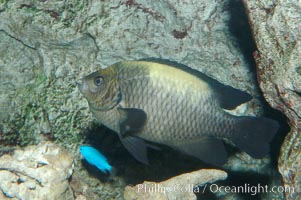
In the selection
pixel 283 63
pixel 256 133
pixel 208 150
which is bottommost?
pixel 208 150

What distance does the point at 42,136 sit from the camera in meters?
3.62

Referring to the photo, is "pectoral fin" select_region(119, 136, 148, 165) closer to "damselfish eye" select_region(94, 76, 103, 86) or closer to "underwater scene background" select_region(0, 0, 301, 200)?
"underwater scene background" select_region(0, 0, 301, 200)

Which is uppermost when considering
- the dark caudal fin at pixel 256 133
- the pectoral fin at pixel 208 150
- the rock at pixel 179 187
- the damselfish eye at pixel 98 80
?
the dark caudal fin at pixel 256 133

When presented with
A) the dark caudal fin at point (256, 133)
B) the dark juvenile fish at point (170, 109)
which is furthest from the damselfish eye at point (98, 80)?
the dark caudal fin at point (256, 133)

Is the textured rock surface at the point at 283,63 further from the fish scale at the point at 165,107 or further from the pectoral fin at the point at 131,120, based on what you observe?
the pectoral fin at the point at 131,120

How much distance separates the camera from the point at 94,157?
350 centimetres

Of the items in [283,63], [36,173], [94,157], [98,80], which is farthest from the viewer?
[94,157]

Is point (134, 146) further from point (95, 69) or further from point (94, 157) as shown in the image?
point (95, 69)

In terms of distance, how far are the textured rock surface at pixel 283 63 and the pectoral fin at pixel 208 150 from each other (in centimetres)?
51

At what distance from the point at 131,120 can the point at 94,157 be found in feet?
2.74

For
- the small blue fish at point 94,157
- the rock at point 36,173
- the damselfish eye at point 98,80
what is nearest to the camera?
the damselfish eye at point 98,80

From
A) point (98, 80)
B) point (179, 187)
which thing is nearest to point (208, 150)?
point (179, 187)

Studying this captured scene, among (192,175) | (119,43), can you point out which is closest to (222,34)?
(119,43)

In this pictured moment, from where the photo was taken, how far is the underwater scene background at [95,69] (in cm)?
321
